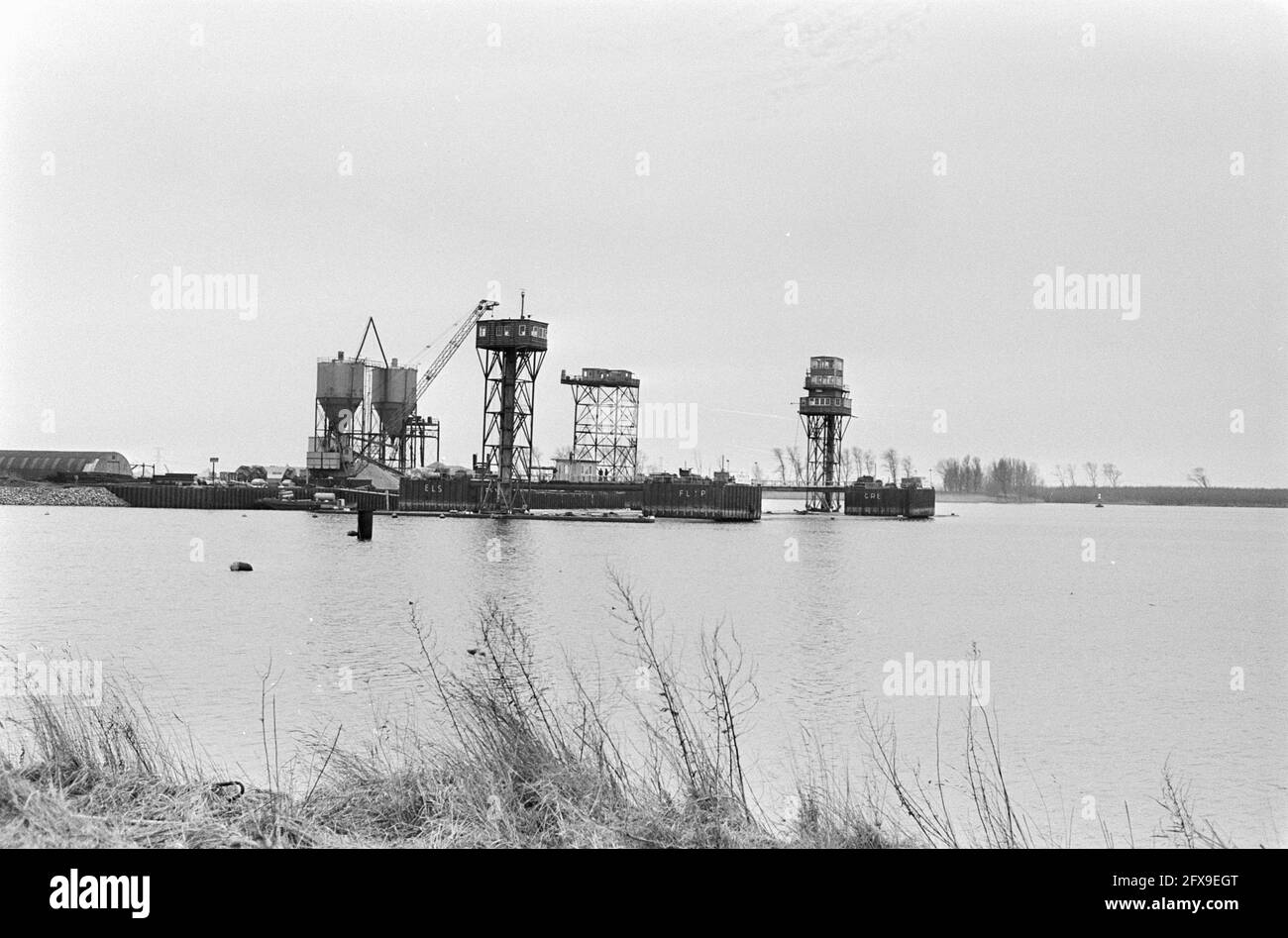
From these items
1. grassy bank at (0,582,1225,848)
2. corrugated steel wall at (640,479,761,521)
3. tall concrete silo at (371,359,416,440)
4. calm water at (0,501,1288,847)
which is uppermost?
tall concrete silo at (371,359,416,440)

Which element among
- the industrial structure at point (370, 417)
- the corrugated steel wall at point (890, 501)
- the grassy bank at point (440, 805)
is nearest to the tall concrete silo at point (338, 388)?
the industrial structure at point (370, 417)

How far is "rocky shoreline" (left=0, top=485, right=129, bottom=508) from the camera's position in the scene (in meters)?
118

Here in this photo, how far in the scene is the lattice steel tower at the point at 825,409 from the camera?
13012 centimetres

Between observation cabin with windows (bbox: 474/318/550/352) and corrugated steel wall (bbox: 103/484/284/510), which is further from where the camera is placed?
corrugated steel wall (bbox: 103/484/284/510)

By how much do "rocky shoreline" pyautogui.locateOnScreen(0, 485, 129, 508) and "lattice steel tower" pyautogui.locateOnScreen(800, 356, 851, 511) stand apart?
289 feet

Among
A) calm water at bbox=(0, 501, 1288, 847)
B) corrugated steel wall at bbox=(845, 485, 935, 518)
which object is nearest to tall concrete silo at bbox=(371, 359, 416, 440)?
corrugated steel wall at bbox=(845, 485, 935, 518)

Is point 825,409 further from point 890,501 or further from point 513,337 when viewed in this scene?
point 513,337

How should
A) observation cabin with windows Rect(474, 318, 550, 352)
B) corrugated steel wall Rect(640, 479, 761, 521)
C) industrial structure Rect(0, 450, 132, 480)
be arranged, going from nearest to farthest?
observation cabin with windows Rect(474, 318, 550, 352), corrugated steel wall Rect(640, 479, 761, 521), industrial structure Rect(0, 450, 132, 480)

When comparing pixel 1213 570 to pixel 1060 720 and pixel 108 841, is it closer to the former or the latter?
pixel 1060 720

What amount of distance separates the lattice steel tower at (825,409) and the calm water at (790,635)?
2617 inches

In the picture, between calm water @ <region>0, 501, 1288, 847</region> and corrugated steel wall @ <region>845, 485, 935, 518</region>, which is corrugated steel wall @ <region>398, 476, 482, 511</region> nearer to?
calm water @ <region>0, 501, 1288, 847</region>

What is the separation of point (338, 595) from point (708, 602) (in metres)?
13.1

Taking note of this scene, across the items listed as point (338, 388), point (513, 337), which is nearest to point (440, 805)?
point (513, 337)
